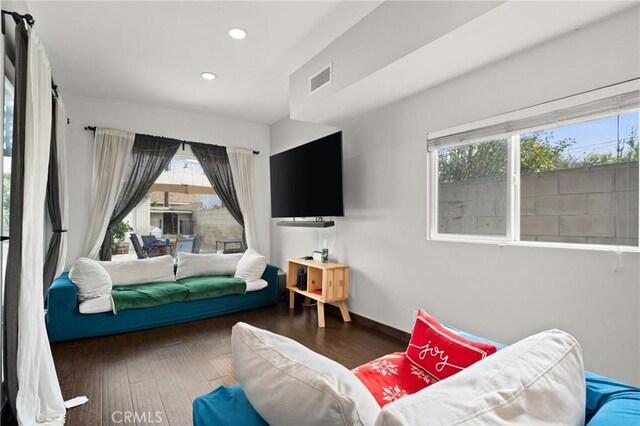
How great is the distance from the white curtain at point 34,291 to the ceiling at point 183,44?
2.30ft

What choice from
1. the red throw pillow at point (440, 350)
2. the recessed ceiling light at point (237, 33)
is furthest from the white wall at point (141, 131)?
the red throw pillow at point (440, 350)

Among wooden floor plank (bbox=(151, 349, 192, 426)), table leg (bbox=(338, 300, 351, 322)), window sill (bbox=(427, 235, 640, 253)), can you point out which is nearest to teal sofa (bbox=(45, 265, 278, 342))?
wooden floor plank (bbox=(151, 349, 192, 426))

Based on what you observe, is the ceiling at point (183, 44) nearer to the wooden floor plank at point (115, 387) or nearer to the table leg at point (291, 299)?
the table leg at point (291, 299)

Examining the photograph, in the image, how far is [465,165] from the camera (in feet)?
9.30

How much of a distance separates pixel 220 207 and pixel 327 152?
2337mm

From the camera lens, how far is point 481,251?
8.42 ft

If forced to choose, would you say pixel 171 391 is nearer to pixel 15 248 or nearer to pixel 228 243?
pixel 15 248

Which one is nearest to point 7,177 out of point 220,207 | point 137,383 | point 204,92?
point 137,383

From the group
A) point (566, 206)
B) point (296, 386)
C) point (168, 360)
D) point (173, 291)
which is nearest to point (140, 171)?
point (173, 291)

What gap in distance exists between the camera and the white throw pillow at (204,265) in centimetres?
418

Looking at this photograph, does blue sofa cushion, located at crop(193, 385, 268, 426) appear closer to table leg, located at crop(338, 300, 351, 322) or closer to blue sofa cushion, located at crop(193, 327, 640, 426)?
blue sofa cushion, located at crop(193, 327, 640, 426)

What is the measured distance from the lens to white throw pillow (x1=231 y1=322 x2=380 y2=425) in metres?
0.68

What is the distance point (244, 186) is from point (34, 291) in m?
3.37

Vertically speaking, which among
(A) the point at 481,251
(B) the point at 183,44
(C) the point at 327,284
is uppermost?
(B) the point at 183,44
